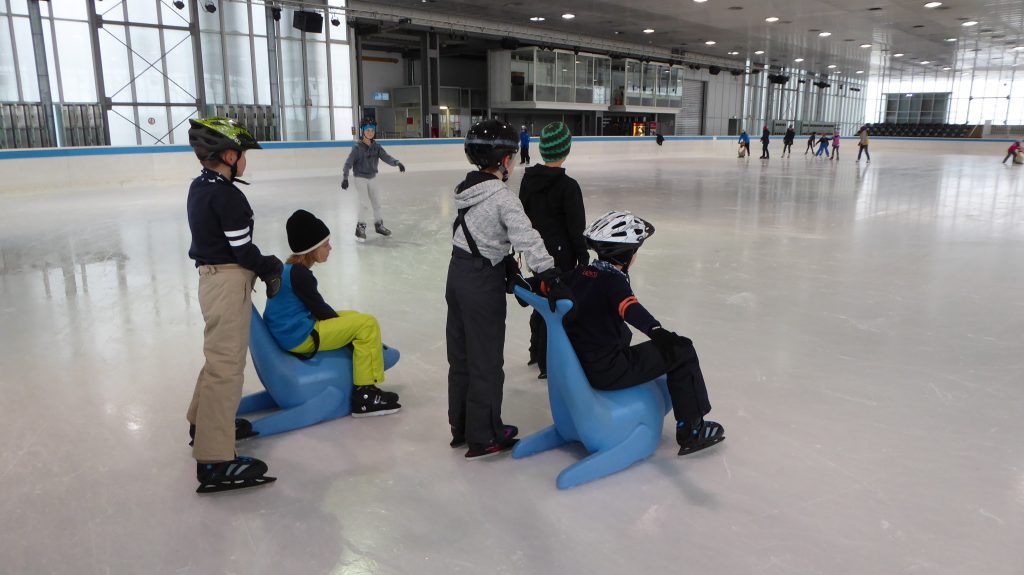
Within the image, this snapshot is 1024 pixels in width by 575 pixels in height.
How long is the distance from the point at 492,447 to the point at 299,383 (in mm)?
866

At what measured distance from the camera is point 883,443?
105 inches

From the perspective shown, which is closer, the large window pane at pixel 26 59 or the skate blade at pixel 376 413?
the skate blade at pixel 376 413

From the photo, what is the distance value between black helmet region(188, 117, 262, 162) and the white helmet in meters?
1.18

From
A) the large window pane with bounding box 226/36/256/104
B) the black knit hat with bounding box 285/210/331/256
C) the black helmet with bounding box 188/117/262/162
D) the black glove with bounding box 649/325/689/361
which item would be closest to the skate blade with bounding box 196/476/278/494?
the black knit hat with bounding box 285/210/331/256

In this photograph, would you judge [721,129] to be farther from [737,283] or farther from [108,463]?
[108,463]

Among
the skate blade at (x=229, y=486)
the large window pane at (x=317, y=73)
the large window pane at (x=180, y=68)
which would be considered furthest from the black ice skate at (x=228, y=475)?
the large window pane at (x=317, y=73)

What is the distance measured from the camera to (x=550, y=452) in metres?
2.63

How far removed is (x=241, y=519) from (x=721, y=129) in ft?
126

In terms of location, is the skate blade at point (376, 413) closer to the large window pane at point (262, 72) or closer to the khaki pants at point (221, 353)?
the khaki pants at point (221, 353)

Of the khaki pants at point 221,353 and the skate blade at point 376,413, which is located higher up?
the khaki pants at point 221,353

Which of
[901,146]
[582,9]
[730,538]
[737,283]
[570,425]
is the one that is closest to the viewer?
[730,538]

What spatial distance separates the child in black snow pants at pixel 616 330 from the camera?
228cm

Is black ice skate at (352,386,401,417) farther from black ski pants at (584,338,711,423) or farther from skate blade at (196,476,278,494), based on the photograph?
black ski pants at (584,338,711,423)

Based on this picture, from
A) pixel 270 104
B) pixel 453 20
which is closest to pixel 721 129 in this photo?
pixel 453 20
